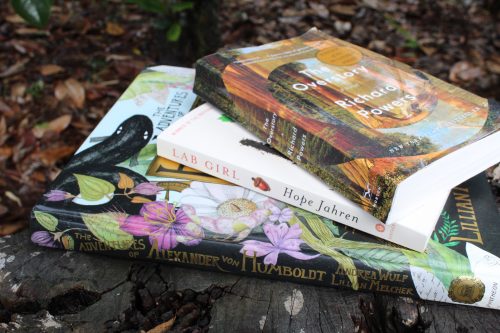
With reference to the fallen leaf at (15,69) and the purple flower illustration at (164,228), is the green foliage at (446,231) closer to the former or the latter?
the purple flower illustration at (164,228)

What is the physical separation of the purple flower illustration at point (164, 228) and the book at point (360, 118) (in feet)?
0.60

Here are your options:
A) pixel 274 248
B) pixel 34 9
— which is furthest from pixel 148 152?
pixel 34 9

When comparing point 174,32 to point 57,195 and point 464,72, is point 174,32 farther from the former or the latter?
point 464,72

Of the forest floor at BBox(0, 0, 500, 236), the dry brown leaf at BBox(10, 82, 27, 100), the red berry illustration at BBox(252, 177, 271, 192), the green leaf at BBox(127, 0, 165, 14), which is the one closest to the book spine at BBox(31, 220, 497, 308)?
the red berry illustration at BBox(252, 177, 271, 192)

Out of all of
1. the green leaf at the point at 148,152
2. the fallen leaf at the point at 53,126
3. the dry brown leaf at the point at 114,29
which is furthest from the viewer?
the dry brown leaf at the point at 114,29

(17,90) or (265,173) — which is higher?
(265,173)

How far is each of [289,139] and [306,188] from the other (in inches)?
3.1

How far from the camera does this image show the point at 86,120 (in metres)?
1.71

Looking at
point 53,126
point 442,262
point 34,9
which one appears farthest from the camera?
point 53,126

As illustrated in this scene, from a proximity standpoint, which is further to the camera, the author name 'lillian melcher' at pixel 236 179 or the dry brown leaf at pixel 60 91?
the dry brown leaf at pixel 60 91

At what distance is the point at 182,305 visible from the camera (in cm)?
75

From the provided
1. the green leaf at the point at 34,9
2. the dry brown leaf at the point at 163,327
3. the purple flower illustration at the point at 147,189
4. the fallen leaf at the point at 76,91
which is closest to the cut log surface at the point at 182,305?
the dry brown leaf at the point at 163,327

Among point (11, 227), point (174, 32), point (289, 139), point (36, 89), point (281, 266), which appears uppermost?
point (289, 139)

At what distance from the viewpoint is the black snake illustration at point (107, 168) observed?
763 mm
